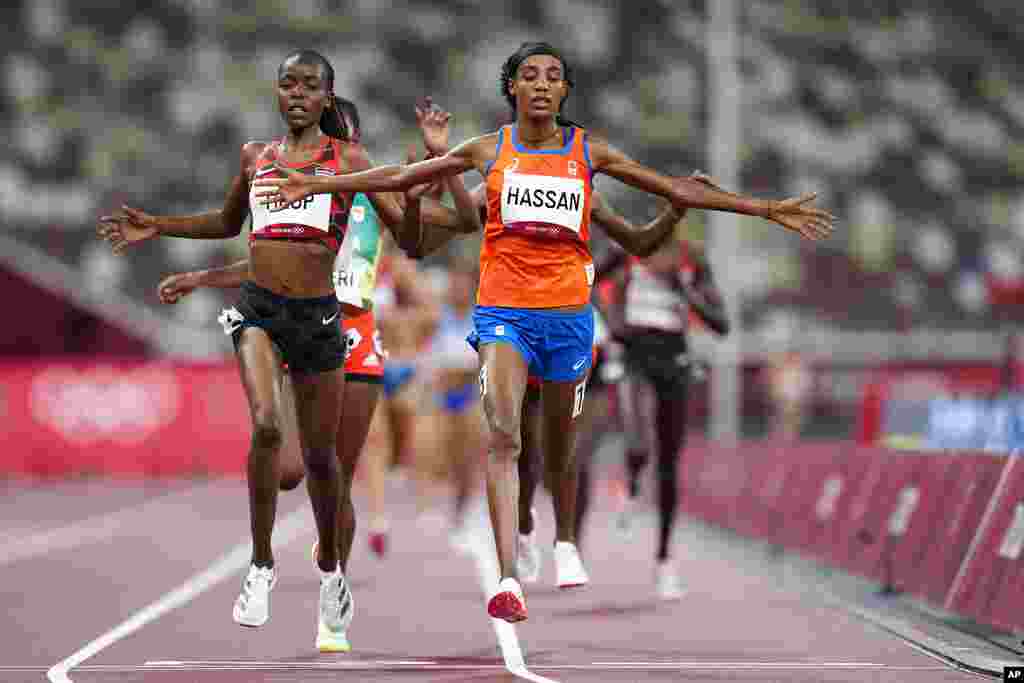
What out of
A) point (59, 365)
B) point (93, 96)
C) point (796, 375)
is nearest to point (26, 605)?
point (59, 365)

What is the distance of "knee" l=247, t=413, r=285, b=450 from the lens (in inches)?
320

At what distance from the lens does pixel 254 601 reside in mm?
8156

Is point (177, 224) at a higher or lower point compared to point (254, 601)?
higher

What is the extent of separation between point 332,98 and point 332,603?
2.39m

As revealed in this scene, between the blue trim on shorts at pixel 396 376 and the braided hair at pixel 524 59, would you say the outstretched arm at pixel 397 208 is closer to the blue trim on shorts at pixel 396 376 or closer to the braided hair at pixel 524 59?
the braided hair at pixel 524 59

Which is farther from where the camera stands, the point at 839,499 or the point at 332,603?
the point at 839,499

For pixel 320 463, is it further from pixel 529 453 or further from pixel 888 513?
pixel 888 513

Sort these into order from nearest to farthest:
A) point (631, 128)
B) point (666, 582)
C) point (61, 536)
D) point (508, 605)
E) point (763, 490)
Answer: point (508, 605) < point (666, 582) < point (61, 536) < point (763, 490) < point (631, 128)

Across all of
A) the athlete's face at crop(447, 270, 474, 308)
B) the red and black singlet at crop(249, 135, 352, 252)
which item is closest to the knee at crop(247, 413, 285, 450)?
the red and black singlet at crop(249, 135, 352, 252)

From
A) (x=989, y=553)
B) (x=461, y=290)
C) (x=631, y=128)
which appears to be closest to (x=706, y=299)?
(x=989, y=553)

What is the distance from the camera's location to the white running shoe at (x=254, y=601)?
8125 mm

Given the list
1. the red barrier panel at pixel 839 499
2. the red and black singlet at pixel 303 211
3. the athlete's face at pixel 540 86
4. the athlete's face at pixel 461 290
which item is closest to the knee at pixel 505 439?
the red and black singlet at pixel 303 211

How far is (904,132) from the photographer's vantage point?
4625 centimetres

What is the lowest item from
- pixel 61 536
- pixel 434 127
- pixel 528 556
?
pixel 61 536
